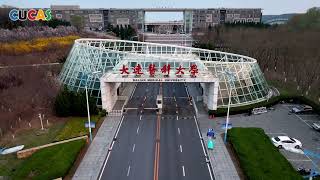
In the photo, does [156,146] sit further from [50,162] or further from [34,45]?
[34,45]

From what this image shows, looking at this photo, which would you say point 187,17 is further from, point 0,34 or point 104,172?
point 104,172

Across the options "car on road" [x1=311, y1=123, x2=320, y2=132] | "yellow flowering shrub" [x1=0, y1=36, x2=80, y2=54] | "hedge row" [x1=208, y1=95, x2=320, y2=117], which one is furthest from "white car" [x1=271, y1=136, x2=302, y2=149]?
"yellow flowering shrub" [x1=0, y1=36, x2=80, y2=54]

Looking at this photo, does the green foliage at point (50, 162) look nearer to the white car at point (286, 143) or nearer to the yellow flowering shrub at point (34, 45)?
the white car at point (286, 143)

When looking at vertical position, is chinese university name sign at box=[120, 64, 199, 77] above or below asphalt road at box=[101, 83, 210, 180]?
above

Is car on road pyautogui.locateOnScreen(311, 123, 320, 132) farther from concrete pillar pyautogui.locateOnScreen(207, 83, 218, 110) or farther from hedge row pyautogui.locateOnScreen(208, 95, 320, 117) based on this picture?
concrete pillar pyautogui.locateOnScreen(207, 83, 218, 110)

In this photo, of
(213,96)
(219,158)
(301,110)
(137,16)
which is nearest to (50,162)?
(219,158)

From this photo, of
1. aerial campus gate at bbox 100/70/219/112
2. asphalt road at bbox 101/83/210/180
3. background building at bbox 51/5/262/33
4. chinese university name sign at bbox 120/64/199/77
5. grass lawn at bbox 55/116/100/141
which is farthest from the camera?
background building at bbox 51/5/262/33
